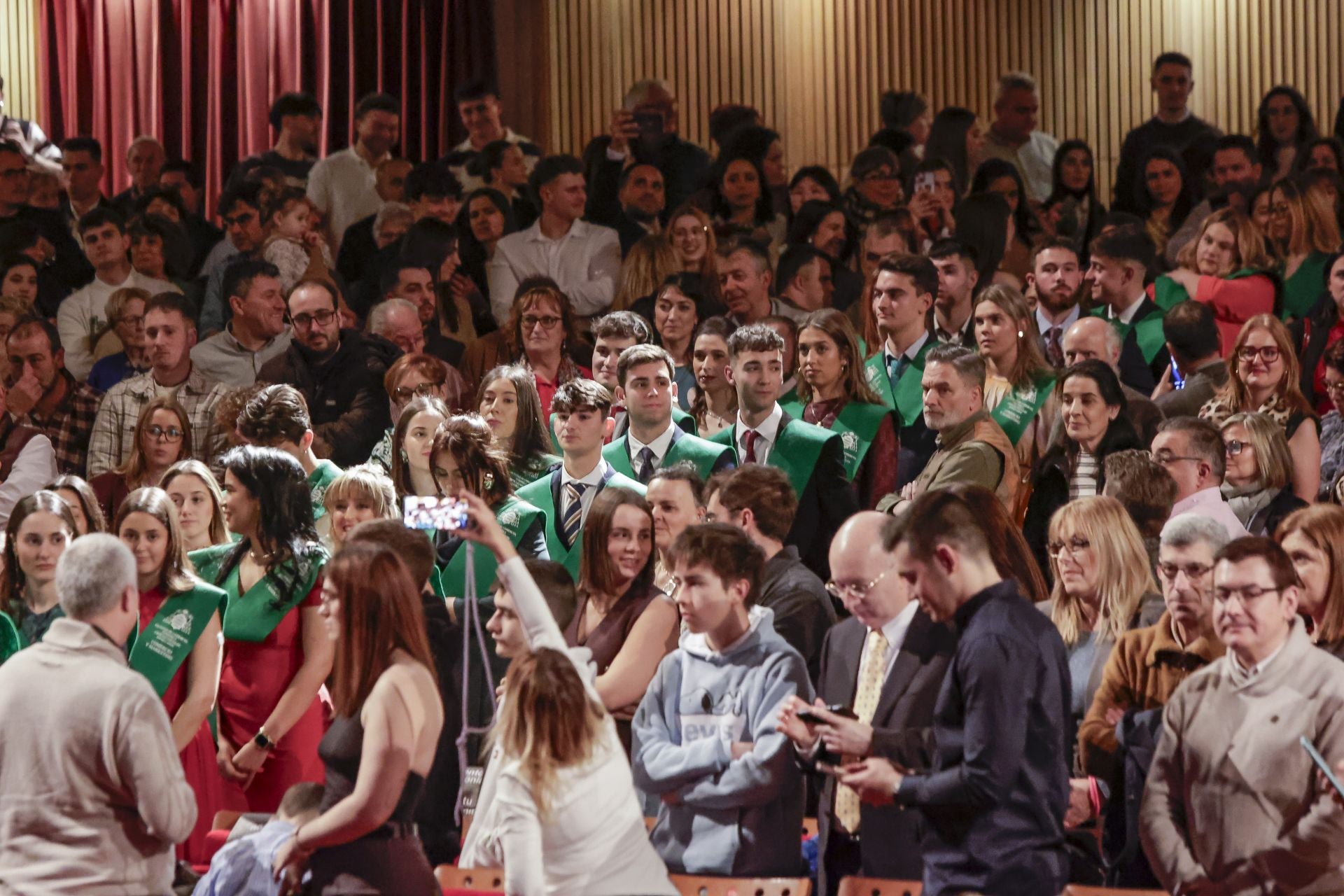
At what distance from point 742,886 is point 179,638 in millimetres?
1571

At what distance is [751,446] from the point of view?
5.64 metres

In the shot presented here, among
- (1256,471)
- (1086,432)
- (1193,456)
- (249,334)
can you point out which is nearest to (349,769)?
(1193,456)

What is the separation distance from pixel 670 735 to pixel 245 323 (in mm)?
3435

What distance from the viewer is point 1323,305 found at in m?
6.60

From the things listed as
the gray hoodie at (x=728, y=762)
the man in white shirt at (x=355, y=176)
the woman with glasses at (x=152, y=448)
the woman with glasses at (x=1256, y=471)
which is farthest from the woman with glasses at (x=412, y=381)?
the gray hoodie at (x=728, y=762)

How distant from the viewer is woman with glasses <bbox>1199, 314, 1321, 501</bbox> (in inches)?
220

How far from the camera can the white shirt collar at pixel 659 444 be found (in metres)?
5.64

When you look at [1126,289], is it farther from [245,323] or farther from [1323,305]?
[245,323]

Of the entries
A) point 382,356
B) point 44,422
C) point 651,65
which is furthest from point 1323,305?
point 651,65

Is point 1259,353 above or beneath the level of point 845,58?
beneath

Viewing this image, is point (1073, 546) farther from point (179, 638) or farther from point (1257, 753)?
point (179, 638)

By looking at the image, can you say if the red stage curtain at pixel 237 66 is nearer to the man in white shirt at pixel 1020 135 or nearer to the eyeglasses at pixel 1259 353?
the man in white shirt at pixel 1020 135

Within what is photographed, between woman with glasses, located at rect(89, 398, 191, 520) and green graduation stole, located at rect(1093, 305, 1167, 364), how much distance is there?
9.87 ft

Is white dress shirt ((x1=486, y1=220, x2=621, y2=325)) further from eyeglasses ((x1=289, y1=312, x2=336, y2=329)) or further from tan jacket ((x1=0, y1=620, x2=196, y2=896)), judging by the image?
tan jacket ((x1=0, y1=620, x2=196, y2=896))
